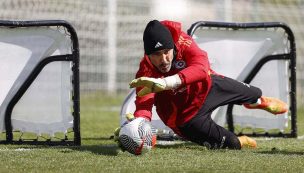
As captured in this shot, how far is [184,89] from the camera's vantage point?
22.1 ft

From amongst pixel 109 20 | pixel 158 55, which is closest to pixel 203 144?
pixel 158 55

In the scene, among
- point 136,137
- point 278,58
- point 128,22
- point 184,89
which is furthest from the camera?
point 128,22

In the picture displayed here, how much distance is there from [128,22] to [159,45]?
12072 millimetres

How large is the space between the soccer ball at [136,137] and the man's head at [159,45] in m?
0.50

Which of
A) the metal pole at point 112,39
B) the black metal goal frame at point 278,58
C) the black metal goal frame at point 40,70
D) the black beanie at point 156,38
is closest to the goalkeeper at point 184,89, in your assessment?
the black beanie at point 156,38

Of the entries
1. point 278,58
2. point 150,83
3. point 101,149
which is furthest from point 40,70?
point 278,58

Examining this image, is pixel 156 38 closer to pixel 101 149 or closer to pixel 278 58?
pixel 101 149

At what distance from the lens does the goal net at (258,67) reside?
8422 millimetres

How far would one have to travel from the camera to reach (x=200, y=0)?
61.0 feet

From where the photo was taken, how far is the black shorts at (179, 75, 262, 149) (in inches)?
268

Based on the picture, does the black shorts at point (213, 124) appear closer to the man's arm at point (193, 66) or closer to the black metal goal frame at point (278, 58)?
the man's arm at point (193, 66)

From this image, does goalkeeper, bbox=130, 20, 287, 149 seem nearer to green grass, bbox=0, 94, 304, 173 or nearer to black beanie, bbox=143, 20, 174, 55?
black beanie, bbox=143, 20, 174, 55

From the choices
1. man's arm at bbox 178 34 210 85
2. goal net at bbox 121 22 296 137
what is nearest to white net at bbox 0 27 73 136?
man's arm at bbox 178 34 210 85

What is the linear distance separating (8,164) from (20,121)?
193 centimetres
